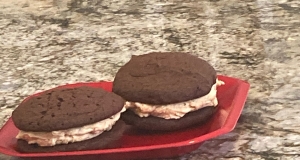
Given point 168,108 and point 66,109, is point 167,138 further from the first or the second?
point 66,109

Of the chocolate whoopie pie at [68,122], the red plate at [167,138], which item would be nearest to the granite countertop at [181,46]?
the red plate at [167,138]

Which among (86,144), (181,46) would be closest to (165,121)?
(86,144)

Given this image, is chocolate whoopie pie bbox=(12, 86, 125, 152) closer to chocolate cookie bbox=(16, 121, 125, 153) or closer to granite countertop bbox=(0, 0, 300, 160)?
chocolate cookie bbox=(16, 121, 125, 153)

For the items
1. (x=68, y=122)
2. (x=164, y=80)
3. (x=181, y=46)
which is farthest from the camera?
(x=181, y=46)

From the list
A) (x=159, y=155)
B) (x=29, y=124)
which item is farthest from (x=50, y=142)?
(x=159, y=155)

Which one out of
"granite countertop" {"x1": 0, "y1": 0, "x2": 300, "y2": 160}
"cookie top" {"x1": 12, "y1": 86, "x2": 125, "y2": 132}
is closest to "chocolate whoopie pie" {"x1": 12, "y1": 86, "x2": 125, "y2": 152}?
"cookie top" {"x1": 12, "y1": 86, "x2": 125, "y2": 132}

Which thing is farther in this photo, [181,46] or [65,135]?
[181,46]

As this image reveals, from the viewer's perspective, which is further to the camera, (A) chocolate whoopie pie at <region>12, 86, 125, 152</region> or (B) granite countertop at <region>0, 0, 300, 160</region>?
(B) granite countertop at <region>0, 0, 300, 160</region>

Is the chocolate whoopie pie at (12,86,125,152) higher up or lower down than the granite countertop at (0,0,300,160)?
higher up
